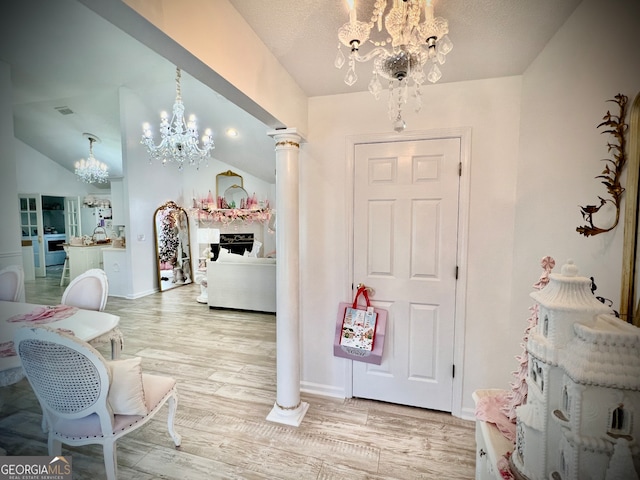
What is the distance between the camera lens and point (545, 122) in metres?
1.61

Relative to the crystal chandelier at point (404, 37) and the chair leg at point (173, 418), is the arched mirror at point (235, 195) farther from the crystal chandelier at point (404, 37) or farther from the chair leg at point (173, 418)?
the crystal chandelier at point (404, 37)

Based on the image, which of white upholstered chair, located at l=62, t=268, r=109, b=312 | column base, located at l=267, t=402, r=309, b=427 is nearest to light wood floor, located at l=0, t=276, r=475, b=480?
column base, located at l=267, t=402, r=309, b=427

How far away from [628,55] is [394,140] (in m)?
1.32

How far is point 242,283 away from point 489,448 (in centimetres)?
427

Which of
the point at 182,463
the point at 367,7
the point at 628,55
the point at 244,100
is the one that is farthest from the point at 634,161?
the point at 182,463

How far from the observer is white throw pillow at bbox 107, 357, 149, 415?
4.78ft

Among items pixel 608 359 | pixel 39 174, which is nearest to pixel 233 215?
pixel 39 174

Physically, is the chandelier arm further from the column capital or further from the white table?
the white table

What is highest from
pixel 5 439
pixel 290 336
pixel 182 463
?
pixel 5 439

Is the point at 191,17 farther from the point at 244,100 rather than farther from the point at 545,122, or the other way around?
the point at 545,122

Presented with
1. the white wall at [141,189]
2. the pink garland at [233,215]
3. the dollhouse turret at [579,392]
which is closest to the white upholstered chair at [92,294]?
the dollhouse turret at [579,392]

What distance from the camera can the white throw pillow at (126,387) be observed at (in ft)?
4.78

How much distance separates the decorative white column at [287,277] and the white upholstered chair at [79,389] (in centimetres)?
95

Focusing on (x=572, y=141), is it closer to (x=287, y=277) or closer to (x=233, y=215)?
(x=287, y=277)
